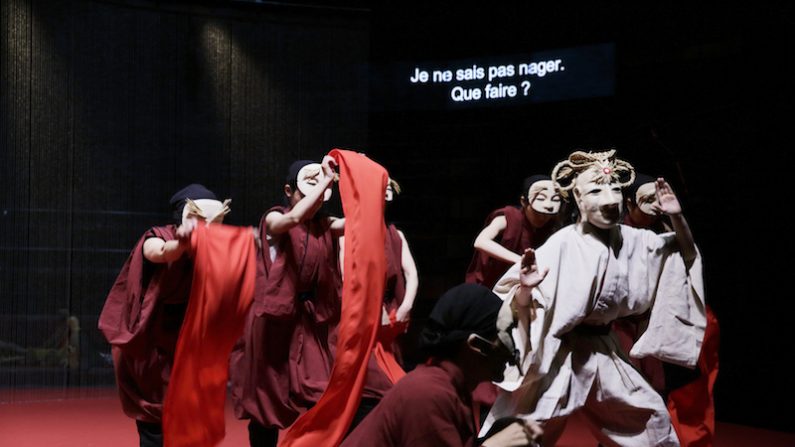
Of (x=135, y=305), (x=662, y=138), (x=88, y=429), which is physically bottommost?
(x=88, y=429)

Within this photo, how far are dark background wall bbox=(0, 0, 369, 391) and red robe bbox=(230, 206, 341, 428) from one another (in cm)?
348

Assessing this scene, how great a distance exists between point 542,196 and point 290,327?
1.43 metres

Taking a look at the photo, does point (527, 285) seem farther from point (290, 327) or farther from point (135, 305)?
point (135, 305)

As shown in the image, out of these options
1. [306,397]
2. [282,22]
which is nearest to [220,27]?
[282,22]

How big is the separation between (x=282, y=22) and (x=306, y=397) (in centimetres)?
446

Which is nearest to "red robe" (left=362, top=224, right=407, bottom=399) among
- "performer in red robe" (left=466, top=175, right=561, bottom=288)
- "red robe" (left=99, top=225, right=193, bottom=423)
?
"performer in red robe" (left=466, top=175, right=561, bottom=288)

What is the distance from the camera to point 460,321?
235 centimetres

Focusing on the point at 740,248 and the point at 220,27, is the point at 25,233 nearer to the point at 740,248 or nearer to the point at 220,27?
the point at 220,27

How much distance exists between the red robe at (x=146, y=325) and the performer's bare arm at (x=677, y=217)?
5.52ft

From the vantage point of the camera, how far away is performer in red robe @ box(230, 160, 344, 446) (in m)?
4.08

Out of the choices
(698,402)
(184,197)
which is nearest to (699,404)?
(698,402)

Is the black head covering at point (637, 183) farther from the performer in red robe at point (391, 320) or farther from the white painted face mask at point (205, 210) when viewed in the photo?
the white painted face mask at point (205, 210)

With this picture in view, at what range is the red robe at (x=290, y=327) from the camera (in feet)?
13.4

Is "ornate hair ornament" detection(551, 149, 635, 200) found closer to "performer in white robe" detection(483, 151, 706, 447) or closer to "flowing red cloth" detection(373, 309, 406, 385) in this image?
"performer in white robe" detection(483, 151, 706, 447)
